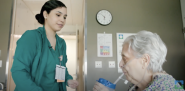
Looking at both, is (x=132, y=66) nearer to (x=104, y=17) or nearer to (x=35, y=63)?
(x=35, y=63)

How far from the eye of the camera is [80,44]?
2.24 meters

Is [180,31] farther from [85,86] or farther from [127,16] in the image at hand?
[85,86]

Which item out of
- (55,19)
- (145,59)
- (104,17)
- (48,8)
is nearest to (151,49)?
(145,59)

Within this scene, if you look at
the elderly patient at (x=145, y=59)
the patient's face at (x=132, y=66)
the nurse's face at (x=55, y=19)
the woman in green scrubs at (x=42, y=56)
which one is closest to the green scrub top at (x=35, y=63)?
the woman in green scrubs at (x=42, y=56)

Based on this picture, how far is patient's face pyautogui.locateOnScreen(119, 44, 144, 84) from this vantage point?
2.68ft

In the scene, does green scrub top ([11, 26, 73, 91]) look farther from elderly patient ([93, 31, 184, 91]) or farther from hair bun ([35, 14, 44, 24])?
elderly patient ([93, 31, 184, 91])

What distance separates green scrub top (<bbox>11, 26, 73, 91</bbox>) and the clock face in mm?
1022

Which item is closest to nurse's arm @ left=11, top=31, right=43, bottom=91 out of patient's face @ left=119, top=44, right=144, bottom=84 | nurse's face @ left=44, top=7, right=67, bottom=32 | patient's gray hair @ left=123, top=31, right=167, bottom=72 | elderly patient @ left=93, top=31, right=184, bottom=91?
nurse's face @ left=44, top=7, right=67, bottom=32

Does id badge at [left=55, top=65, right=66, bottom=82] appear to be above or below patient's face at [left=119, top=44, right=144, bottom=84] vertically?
below

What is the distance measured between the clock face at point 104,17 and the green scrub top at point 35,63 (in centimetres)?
102

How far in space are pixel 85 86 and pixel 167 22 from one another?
5.81 ft

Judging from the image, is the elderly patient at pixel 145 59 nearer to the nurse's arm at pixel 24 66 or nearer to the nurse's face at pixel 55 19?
the nurse's arm at pixel 24 66

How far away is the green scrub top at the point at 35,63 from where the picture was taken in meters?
0.93

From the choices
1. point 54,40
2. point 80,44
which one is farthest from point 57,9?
point 80,44
